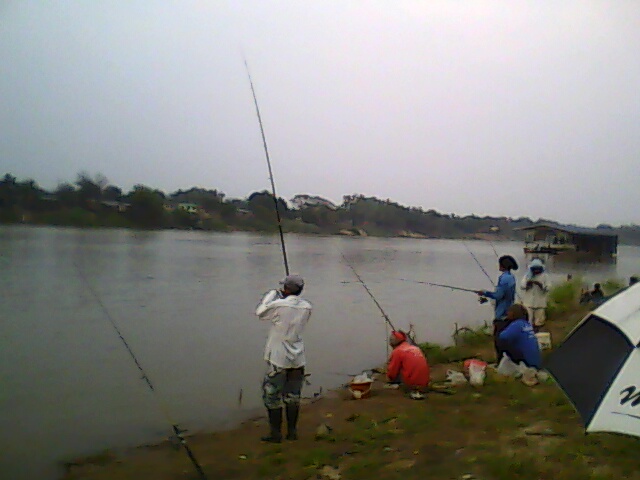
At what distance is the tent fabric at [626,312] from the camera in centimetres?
275

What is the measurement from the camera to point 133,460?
5.48 m

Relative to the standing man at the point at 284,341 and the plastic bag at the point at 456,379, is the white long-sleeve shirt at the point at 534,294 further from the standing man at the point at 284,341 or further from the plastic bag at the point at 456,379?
the standing man at the point at 284,341

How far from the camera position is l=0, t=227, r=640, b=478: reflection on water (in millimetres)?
6641

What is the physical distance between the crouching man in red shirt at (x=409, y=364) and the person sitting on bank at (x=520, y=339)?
3.00 feet

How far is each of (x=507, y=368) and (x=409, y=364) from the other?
1064 millimetres

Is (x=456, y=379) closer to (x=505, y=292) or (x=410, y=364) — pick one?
(x=410, y=364)

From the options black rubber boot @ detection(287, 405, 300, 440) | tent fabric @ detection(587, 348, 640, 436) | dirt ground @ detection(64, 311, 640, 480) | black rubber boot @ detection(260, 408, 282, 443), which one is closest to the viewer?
tent fabric @ detection(587, 348, 640, 436)

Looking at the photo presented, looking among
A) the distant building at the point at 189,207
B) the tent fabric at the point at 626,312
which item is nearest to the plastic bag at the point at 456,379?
the tent fabric at the point at 626,312

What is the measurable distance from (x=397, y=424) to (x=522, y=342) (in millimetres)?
1730

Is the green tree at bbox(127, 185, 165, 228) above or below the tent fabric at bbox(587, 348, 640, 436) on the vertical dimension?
above

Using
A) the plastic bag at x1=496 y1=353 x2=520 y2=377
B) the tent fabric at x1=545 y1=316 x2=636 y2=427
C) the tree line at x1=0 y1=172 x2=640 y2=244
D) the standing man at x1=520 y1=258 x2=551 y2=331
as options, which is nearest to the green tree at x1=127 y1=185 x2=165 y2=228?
the tree line at x1=0 y1=172 x2=640 y2=244

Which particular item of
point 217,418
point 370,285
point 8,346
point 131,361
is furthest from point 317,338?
point 370,285

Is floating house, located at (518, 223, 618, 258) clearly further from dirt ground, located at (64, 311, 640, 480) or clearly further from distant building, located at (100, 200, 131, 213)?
distant building, located at (100, 200, 131, 213)

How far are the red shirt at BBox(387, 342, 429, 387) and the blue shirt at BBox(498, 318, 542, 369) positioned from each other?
91cm
